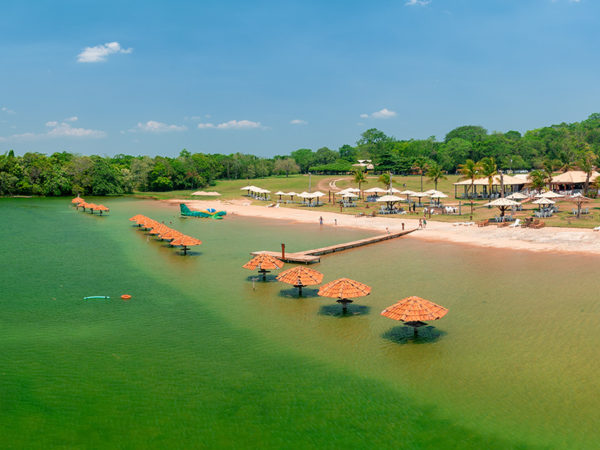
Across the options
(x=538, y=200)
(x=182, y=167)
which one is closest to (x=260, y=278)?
(x=538, y=200)

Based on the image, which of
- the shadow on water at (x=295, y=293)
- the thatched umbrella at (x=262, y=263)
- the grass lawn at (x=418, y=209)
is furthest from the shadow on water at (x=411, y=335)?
the grass lawn at (x=418, y=209)

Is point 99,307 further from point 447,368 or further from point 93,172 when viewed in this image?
point 93,172

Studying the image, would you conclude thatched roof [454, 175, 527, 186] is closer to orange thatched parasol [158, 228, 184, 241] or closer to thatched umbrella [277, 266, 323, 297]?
orange thatched parasol [158, 228, 184, 241]

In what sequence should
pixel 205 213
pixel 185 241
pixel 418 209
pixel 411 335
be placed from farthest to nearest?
pixel 205 213, pixel 418 209, pixel 185 241, pixel 411 335

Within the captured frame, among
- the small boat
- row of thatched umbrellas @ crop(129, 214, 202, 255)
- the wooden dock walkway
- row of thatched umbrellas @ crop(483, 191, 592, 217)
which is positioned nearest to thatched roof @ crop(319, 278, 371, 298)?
the wooden dock walkway

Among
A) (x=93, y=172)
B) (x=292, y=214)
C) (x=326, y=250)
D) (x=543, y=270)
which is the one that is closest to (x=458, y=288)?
(x=543, y=270)

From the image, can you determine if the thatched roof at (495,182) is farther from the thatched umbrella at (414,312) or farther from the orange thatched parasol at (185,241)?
the thatched umbrella at (414,312)

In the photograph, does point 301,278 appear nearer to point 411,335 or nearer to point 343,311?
point 343,311
